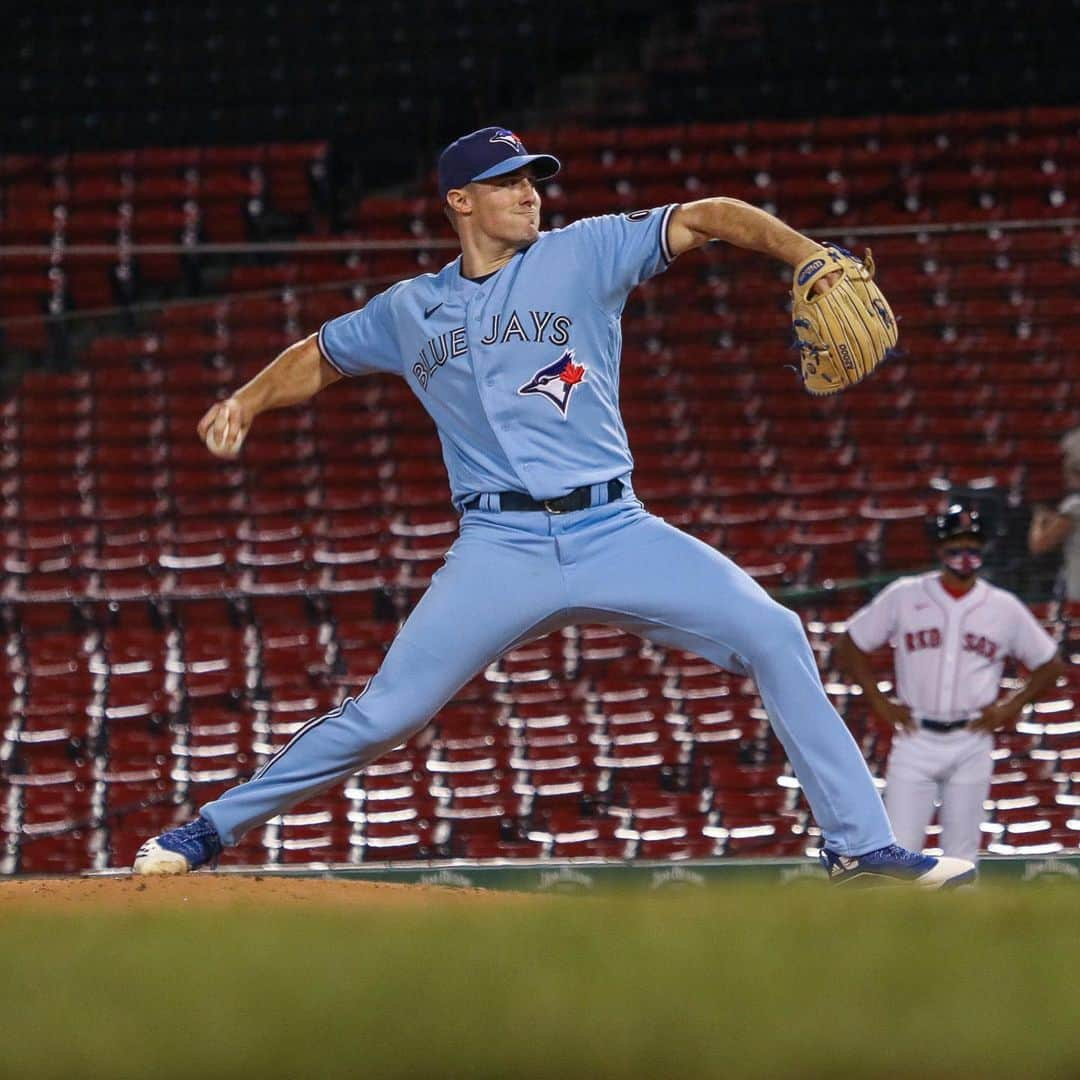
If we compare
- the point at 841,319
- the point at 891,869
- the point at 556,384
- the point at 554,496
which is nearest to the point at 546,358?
the point at 556,384

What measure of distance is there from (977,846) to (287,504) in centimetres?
412

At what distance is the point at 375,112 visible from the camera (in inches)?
531

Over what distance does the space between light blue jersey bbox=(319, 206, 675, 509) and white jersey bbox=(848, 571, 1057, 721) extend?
257 centimetres

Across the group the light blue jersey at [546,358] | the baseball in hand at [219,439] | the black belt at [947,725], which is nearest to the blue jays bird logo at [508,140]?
the light blue jersey at [546,358]

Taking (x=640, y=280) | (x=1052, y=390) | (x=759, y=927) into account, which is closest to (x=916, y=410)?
(x=1052, y=390)

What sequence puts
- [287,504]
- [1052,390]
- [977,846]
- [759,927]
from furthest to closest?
1. [287,504]
2. [1052,390]
3. [977,846]
4. [759,927]

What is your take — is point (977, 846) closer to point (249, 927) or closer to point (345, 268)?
point (249, 927)

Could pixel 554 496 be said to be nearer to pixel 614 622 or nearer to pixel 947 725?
pixel 614 622

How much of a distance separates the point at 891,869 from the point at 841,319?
1.06 metres

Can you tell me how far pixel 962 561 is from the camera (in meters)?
6.23

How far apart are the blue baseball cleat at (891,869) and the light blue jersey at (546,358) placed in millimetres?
894

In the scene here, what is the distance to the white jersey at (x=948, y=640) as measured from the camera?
6172 millimetres

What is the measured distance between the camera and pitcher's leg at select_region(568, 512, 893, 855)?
3691 mm

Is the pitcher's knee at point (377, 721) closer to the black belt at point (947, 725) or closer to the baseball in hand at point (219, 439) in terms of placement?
the baseball in hand at point (219, 439)
